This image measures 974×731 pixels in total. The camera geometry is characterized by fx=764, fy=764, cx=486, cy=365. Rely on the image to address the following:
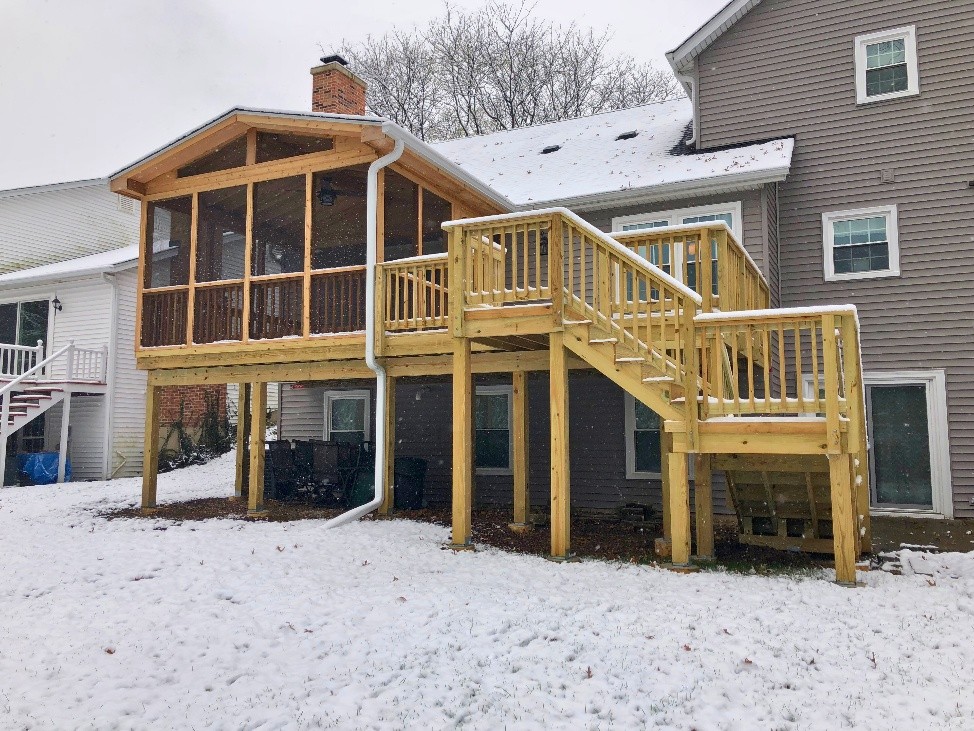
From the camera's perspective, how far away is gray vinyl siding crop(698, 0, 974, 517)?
408 inches

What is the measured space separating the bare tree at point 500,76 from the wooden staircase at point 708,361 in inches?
821

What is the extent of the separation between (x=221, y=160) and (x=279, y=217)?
1714 mm

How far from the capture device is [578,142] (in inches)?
569

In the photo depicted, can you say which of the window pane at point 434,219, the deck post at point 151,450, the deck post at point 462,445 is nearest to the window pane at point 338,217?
the window pane at point 434,219

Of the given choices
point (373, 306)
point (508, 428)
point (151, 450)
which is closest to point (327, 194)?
point (373, 306)

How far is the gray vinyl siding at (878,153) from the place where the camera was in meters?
10.4

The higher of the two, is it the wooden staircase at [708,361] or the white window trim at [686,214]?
the white window trim at [686,214]

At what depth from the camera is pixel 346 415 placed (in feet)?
45.8

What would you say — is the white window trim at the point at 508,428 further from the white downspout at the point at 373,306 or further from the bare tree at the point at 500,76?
the bare tree at the point at 500,76

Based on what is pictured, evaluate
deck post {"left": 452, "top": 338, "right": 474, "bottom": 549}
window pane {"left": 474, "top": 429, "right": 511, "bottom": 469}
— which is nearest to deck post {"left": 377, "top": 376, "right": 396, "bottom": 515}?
deck post {"left": 452, "top": 338, "right": 474, "bottom": 549}

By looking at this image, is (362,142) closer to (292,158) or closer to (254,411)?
(292,158)

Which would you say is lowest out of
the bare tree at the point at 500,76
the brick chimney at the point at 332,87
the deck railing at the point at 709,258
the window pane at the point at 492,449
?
the window pane at the point at 492,449

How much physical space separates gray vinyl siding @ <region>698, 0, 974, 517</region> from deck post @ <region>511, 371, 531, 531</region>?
4.55 m

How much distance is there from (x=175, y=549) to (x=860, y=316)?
928 centimetres
